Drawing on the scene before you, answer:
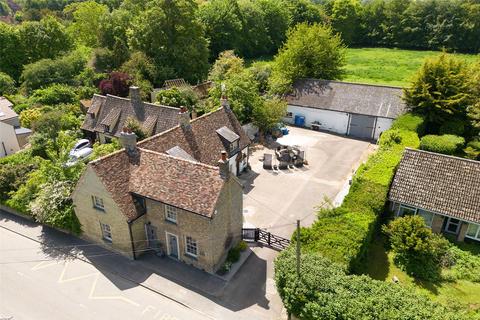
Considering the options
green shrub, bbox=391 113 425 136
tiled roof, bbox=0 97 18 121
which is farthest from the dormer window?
tiled roof, bbox=0 97 18 121

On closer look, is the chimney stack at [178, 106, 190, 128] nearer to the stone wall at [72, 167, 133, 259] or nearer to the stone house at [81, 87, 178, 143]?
the stone house at [81, 87, 178, 143]

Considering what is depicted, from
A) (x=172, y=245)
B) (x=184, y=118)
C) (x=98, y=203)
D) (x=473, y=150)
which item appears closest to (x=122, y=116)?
(x=184, y=118)

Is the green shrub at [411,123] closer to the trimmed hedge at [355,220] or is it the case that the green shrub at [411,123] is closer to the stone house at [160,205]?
the trimmed hedge at [355,220]

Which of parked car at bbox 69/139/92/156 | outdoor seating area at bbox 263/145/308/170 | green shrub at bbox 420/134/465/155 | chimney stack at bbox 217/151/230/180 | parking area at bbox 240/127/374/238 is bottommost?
parking area at bbox 240/127/374/238

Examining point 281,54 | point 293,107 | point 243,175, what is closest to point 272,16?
point 281,54

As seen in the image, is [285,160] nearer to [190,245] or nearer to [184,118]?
[184,118]

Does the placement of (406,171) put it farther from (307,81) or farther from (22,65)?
(22,65)

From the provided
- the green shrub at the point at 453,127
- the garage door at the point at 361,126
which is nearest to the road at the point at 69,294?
the garage door at the point at 361,126
